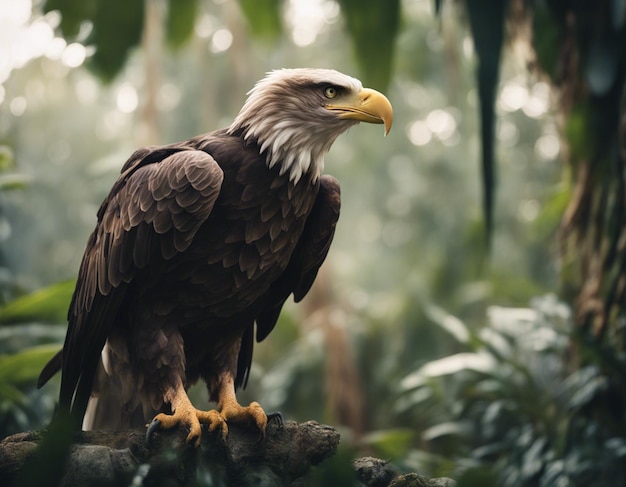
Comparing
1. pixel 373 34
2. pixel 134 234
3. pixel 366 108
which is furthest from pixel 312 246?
pixel 373 34

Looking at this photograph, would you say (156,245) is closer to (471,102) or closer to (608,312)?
(608,312)

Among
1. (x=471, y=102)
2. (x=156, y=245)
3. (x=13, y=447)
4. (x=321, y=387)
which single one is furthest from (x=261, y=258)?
(x=471, y=102)

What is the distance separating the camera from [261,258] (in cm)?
299

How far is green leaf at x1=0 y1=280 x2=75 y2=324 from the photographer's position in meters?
4.46

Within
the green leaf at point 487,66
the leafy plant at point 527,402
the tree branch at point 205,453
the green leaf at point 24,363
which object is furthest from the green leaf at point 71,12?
the leafy plant at point 527,402

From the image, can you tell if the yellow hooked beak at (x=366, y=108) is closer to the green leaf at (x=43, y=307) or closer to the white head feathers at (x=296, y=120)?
the white head feathers at (x=296, y=120)

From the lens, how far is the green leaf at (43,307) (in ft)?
14.6

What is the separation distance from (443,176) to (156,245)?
10.7 meters

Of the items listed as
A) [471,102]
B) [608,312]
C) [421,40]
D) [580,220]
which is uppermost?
[421,40]

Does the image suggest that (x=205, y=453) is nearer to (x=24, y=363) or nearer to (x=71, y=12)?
(x=71, y=12)

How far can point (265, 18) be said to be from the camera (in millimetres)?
1331

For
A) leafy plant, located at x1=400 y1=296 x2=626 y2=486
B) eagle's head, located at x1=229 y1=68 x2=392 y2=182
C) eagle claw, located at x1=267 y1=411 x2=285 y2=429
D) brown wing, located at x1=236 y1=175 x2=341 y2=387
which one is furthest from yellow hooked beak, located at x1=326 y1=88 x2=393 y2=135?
leafy plant, located at x1=400 y1=296 x2=626 y2=486

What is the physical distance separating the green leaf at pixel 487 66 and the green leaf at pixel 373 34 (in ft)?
0.49

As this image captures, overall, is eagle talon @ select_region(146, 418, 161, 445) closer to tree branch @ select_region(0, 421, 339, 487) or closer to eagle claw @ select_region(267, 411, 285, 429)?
tree branch @ select_region(0, 421, 339, 487)
